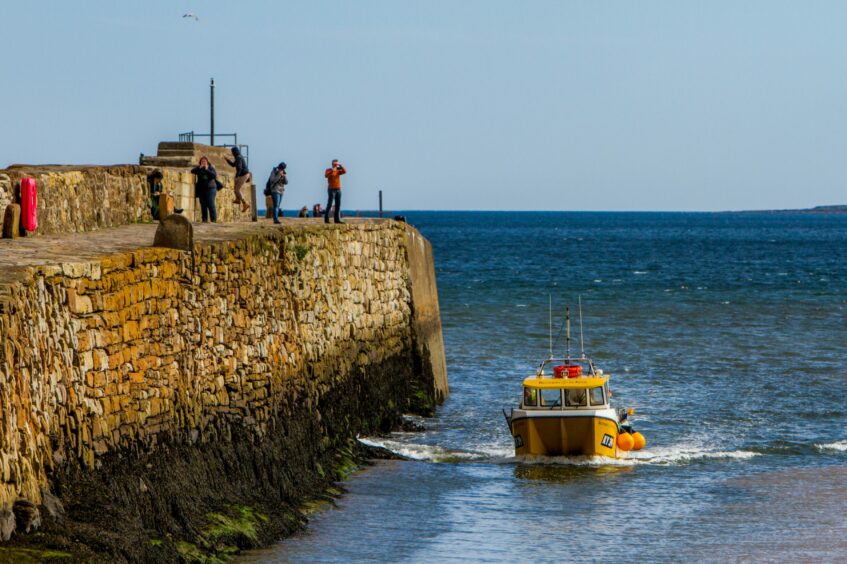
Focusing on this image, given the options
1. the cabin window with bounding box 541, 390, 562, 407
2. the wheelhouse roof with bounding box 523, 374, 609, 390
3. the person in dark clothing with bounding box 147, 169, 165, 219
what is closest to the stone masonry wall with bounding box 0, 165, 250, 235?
the person in dark clothing with bounding box 147, 169, 165, 219

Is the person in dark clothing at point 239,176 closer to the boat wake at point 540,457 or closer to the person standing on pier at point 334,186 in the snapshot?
the person standing on pier at point 334,186

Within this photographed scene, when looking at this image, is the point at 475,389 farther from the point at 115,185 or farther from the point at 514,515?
the point at 514,515

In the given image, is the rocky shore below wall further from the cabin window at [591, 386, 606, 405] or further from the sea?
the cabin window at [591, 386, 606, 405]

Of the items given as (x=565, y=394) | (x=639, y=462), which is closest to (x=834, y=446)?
(x=639, y=462)

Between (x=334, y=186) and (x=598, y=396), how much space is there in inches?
270

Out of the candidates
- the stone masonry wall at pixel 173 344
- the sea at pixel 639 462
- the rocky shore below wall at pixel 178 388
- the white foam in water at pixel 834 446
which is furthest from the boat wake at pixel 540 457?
the stone masonry wall at pixel 173 344

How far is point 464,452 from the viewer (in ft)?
79.0

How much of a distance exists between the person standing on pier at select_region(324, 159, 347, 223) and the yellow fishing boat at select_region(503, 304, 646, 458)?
5.50 meters

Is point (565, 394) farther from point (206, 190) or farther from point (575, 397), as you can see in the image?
point (206, 190)

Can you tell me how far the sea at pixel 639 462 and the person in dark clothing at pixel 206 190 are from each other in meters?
5.49

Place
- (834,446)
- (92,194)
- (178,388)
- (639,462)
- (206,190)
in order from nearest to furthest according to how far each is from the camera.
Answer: (178,388) → (92,194) → (639,462) → (834,446) → (206,190)

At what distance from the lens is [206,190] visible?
26.3 metres

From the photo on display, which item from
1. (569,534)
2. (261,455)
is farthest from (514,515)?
(261,455)

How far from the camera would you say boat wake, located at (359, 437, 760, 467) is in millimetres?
22984
